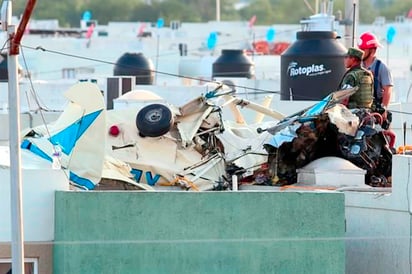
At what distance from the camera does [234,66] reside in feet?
127

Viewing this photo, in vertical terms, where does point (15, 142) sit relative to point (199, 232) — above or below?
above

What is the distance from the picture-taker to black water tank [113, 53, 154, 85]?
1324 inches

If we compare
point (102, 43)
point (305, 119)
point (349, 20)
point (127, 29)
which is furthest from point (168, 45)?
point (305, 119)

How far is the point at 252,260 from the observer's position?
14.6m

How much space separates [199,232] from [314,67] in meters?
8.59

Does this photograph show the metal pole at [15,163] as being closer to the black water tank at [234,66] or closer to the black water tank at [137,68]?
the black water tank at [137,68]

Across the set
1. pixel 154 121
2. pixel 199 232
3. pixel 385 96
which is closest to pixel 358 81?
pixel 385 96

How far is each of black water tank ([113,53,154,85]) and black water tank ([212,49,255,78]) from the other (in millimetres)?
3671

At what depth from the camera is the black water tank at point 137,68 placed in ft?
110

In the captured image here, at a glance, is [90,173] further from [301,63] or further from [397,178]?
[301,63]

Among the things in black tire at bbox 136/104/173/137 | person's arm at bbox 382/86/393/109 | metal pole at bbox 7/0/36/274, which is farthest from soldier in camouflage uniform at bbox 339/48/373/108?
metal pole at bbox 7/0/36/274

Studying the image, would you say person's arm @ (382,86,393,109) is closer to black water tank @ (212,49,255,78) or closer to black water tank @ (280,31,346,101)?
black water tank @ (280,31,346,101)

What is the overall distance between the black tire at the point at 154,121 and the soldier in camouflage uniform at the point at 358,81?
2166 millimetres

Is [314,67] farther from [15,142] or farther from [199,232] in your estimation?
[15,142]
